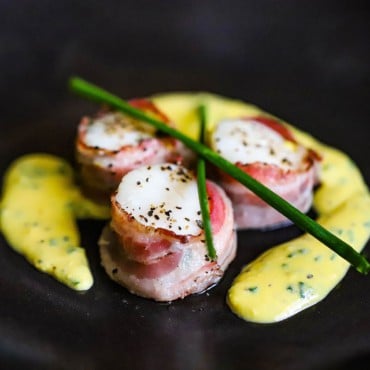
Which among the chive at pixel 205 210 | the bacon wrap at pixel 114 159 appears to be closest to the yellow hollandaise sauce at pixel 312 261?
the chive at pixel 205 210

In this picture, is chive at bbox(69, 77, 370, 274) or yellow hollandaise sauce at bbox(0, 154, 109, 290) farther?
yellow hollandaise sauce at bbox(0, 154, 109, 290)

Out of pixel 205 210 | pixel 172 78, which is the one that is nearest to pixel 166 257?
pixel 205 210

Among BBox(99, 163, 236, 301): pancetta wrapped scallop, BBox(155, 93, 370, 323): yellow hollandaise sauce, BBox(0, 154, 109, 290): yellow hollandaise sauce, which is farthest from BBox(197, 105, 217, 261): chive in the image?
BBox(0, 154, 109, 290): yellow hollandaise sauce

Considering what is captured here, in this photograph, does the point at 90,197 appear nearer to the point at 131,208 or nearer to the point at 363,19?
the point at 131,208

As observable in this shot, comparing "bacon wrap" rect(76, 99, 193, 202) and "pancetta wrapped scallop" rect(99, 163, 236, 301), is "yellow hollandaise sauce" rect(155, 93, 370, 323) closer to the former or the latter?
"pancetta wrapped scallop" rect(99, 163, 236, 301)

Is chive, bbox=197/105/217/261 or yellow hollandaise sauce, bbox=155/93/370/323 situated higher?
chive, bbox=197/105/217/261


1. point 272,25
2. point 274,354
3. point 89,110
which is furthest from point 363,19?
point 274,354

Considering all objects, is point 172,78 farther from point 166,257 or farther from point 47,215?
point 166,257
